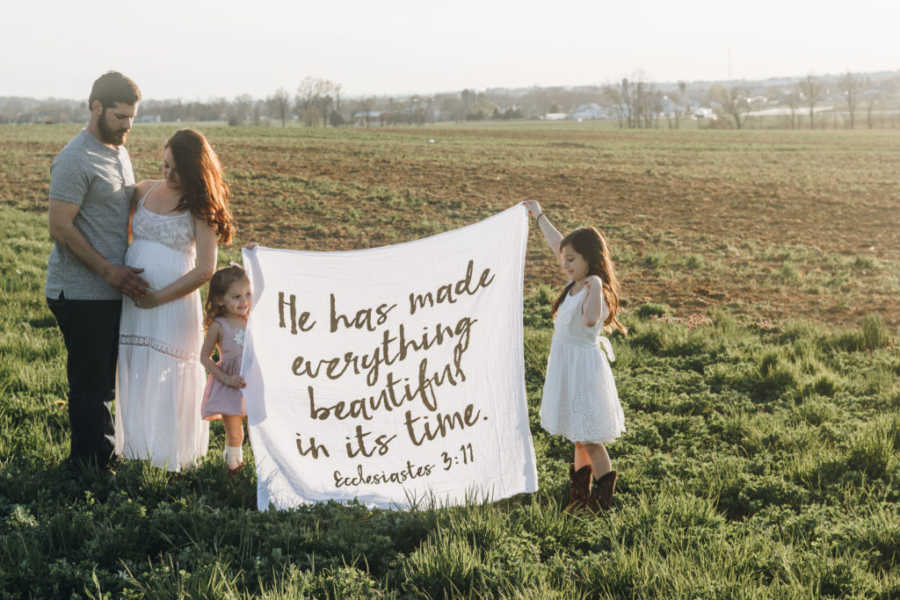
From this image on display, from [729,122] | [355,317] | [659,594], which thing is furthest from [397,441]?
[729,122]

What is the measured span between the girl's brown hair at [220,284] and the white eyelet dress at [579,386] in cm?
199

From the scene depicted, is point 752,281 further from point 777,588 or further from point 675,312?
point 777,588

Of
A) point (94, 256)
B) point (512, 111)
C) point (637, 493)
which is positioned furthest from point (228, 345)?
point (512, 111)

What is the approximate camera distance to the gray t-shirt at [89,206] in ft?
14.3

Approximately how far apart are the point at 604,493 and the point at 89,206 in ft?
11.7

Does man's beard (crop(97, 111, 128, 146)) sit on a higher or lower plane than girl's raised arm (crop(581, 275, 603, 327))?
higher

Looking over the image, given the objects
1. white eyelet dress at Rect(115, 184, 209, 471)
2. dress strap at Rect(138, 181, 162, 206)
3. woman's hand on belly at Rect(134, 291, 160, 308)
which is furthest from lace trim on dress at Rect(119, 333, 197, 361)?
dress strap at Rect(138, 181, 162, 206)

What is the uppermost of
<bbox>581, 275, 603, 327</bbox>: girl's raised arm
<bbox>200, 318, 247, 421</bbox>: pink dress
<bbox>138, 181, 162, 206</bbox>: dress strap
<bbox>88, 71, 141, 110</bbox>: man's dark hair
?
<bbox>88, 71, 141, 110</bbox>: man's dark hair

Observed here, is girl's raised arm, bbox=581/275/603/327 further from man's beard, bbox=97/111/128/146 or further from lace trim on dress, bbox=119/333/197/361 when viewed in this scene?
man's beard, bbox=97/111/128/146

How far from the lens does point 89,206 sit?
4.47 metres

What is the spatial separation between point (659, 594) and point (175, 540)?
247cm

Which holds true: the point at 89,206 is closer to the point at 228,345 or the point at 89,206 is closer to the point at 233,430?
the point at 228,345

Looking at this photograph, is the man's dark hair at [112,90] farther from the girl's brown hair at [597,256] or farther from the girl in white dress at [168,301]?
the girl's brown hair at [597,256]

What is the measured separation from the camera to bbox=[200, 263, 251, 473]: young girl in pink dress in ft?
15.1
